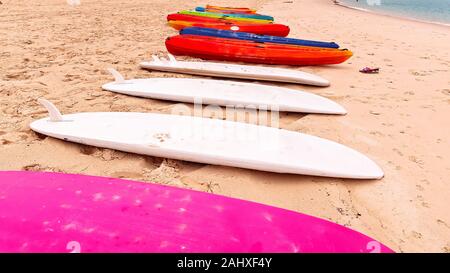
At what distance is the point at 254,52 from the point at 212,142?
8.84 feet

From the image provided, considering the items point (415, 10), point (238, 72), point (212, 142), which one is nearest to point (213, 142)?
point (212, 142)

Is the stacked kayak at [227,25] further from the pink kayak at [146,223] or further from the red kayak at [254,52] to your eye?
the pink kayak at [146,223]

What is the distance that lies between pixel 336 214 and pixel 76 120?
2.12 m

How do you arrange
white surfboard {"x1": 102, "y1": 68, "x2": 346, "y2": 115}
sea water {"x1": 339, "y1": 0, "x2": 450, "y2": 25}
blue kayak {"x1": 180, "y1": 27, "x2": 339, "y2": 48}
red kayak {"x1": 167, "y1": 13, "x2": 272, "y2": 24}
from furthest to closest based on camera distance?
1. sea water {"x1": 339, "y1": 0, "x2": 450, "y2": 25}
2. red kayak {"x1": 167, "y1": 13, "x2": 272, "y2": 24}
3. blue kayak {"x1": 180, "y1": 27, "x2": 339, "y2": 48}
4. white surfboard {"x1": 102, "y1": 68, "x2": 346, "y2": 115}

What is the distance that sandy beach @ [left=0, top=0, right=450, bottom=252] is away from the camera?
183 centimetres

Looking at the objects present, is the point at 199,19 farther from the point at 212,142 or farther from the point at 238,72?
the point at 212,142

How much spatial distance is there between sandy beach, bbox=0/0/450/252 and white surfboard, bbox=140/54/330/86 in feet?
0.37

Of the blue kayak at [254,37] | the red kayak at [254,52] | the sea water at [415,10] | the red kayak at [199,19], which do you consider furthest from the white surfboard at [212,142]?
the sea water at [415,10]

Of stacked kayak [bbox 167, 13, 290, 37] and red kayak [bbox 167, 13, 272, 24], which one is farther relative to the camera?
red kayak [bbox 167, 13, 272, 24]

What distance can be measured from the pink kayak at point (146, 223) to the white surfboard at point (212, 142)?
512mm

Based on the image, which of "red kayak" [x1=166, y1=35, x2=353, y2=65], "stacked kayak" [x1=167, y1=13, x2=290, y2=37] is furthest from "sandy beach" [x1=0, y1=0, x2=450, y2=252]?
"stacked kayak" [x1=167, y1=13, x2=290, y2=37]

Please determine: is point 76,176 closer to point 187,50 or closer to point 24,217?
point 24,217

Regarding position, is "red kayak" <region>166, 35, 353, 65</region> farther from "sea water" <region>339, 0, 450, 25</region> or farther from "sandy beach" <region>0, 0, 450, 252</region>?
"sea water" <region>339, 0, 450, 25</region>
